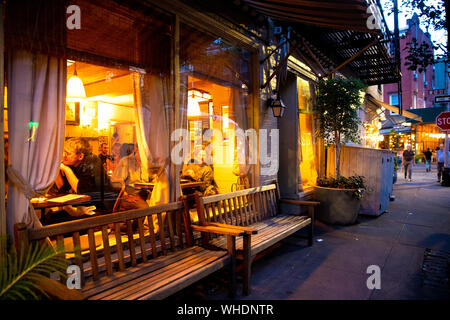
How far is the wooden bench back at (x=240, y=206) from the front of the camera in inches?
167

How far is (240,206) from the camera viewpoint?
4828mm

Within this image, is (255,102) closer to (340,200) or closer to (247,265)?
(340,200)

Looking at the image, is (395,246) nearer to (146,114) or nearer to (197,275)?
(197,275)

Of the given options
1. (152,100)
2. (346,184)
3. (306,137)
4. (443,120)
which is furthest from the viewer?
(443,120)

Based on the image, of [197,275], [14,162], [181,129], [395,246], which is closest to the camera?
[14,162]

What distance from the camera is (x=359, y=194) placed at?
683cm

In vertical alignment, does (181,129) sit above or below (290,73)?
below

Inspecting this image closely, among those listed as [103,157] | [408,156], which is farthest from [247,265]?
[408,156]

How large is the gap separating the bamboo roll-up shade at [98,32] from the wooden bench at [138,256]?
171 cm

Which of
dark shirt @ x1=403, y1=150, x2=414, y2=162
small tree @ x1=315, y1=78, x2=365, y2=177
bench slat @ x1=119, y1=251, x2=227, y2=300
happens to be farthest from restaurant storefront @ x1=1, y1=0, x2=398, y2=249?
dark shirt @ x1=403, y1=150, x2=414, y2=162

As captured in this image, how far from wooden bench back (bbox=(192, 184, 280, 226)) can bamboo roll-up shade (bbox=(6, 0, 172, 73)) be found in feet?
6.39

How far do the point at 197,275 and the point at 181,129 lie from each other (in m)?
2.06

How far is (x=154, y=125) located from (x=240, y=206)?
6.13 feet
